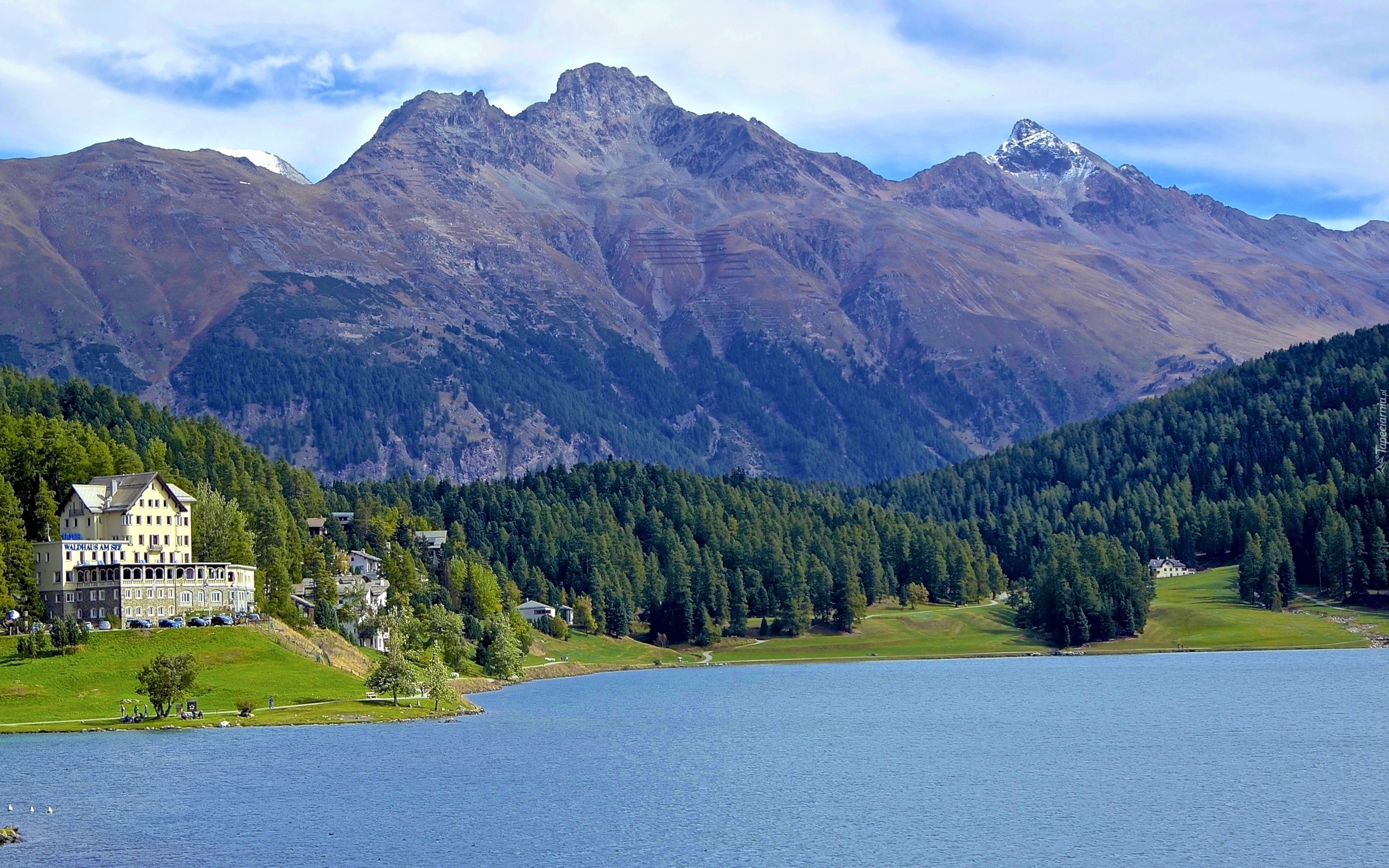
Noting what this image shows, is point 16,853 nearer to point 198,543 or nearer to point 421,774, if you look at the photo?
point 421,774

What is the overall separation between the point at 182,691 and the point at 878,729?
55352 mm

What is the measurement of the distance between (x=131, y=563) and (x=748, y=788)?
7967 cm

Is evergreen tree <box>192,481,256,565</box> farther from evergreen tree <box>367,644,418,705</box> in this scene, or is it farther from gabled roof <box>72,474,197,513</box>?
evergreen tree <box>367,644,418,705</box>

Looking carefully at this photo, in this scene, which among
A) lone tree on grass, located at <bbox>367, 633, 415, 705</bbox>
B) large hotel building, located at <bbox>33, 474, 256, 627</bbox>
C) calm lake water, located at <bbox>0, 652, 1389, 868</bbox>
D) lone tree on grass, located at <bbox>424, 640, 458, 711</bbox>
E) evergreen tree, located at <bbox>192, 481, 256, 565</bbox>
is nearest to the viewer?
calm lake water, located at <bbox>0, 652, 1389, 868</bbox>

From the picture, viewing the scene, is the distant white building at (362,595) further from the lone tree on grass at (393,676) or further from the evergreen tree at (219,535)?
the lone tree on grass at (393,676)

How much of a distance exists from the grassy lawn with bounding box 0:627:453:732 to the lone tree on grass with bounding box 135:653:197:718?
72.0 inches

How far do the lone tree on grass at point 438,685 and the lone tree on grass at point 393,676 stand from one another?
164 cm

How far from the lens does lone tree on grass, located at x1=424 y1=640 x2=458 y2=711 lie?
144 metres

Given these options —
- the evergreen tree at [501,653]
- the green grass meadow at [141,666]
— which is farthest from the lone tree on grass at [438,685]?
the evergreen tree at [501,653]

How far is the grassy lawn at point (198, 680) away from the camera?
128625 mm

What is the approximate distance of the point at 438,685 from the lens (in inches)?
5679

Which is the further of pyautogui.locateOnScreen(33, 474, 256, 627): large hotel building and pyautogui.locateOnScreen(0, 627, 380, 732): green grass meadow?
pyautogui.locateOnScreen(33, 474, 256, 627): large hotel building

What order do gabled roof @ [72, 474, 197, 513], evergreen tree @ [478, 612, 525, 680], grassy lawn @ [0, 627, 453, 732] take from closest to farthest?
grassy lawn @ [0, 627, 453, 732] → gabled roof @ [72, 474, 197, 513] → evergreen tree @ [478, 612, 525, 680]

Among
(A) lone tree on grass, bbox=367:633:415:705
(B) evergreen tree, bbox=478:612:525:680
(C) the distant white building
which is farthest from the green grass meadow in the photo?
(B) evergreen tree, bbox=478:612:525:680
